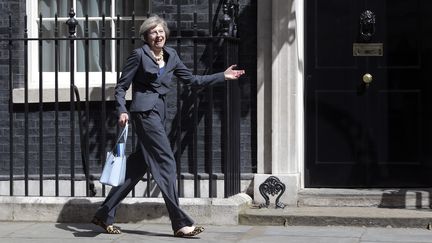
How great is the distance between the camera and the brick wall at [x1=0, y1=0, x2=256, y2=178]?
8.74 metres

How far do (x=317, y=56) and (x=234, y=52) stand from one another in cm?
91

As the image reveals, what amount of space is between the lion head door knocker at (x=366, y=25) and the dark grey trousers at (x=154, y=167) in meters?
2.42

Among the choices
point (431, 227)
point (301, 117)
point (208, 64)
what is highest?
point (208, 64)

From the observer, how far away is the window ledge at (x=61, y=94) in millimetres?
8859

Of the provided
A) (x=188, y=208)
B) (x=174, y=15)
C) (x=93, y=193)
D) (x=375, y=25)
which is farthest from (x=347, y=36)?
(x=93, y=193)

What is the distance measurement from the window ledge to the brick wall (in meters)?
0.07

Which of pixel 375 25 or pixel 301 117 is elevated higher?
pixel 375 25

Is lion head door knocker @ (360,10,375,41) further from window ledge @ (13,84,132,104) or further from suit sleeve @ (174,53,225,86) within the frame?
window ledge @ (13,84,132,104)

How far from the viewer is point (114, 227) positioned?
7.53 metres

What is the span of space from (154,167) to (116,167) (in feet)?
1.05

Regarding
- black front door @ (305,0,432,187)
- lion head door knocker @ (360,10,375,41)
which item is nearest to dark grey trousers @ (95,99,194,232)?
black front door @ (305,0,432,187)

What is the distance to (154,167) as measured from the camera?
729 centimetres

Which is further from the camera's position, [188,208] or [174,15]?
[174,15]

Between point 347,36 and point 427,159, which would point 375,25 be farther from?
point 427,159
